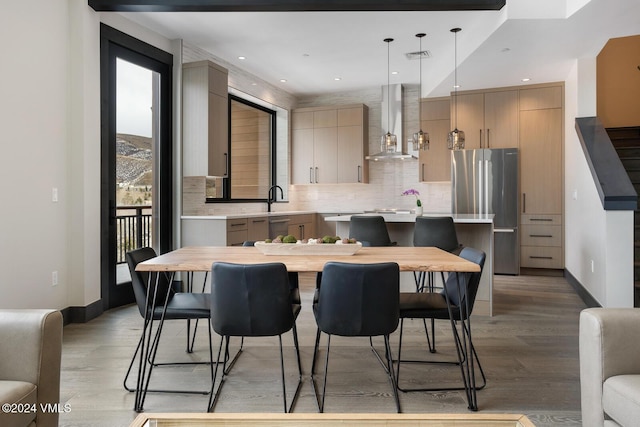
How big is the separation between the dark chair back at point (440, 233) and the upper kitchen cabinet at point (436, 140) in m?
3.06

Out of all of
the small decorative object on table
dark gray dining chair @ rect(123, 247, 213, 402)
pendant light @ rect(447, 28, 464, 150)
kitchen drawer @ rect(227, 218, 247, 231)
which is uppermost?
pendant light @ rect(447, 28, 464, 150)

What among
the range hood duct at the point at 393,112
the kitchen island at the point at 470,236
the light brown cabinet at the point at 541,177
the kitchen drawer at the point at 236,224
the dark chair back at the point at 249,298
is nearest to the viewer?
the dark chair back at the point at 249,298

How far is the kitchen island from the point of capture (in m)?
4.27

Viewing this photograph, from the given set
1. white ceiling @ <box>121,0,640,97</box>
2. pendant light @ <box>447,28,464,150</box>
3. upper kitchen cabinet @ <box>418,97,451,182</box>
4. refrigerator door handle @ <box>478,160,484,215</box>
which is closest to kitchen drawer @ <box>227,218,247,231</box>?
white ceiling @ <box>121,0,640,97</box>

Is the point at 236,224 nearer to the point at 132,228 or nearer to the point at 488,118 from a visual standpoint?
the point at 132,228

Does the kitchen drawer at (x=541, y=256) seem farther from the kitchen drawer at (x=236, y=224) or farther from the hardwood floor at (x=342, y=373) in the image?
the kitchen drawer at (x=236, y=224)

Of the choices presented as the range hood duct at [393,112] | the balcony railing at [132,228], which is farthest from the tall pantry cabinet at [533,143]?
the balcony railing at [132,228]

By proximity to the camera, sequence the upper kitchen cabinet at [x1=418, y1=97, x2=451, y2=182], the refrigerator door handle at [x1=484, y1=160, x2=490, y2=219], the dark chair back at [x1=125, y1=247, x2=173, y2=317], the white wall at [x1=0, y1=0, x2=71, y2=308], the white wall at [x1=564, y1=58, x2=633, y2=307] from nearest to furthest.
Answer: the dark chair back at [x1=125, y1=247, x2=173, y2=317], the white wall at [x1=0, y1=0, x2=71, y2=308], the white wall at [x1=564, y1=58, x2=633, y2=307], the refrigerator door handle at [x1=484, y1=160, x2=490, y2=219], the upper kitchen cabinet at [x1=418, y1=97, x2=451, y2=182]

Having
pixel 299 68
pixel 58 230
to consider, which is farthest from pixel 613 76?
pixel 58 230

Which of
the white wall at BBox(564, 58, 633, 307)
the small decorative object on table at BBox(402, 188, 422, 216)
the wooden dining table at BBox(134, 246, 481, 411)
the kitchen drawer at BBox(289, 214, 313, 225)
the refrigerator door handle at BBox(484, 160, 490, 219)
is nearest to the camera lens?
the wooden dining table at BBox(134, 246, 481, 411)

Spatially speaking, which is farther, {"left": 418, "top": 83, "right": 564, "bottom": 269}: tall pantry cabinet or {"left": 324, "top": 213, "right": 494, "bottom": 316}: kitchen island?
{"left": 418, "top": 83, "right": 564, "bottom": 269}: tall pantry cabinet

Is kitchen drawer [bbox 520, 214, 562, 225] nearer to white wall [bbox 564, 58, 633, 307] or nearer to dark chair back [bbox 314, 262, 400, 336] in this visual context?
white wall [bbox 564, 58, 633, 307]

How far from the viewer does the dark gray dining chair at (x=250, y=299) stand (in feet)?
7.11

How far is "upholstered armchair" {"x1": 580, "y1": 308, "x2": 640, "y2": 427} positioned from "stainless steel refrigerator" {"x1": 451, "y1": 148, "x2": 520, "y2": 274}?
15.5ft
